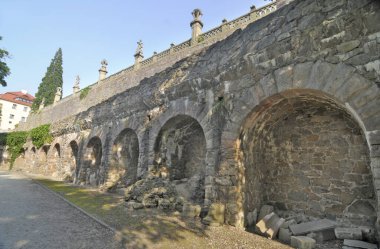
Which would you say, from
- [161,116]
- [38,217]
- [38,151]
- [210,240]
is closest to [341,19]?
[210,240]

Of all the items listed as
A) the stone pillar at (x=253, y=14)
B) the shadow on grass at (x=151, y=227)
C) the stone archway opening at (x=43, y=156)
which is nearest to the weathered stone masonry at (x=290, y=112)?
the shadow on grass at (x=151, y=227)

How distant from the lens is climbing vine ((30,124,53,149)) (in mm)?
18939

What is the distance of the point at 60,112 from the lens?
93.8 feet

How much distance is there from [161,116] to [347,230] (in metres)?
5.86

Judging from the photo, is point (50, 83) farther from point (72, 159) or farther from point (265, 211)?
point (265, 211)

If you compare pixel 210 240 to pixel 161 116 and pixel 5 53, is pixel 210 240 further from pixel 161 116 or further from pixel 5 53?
pixel 5 53

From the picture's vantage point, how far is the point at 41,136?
1980 cm

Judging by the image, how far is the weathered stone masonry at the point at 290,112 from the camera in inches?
153

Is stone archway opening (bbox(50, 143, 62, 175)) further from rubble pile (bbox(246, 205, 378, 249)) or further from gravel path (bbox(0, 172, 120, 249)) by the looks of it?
rubble pile (bbox(246, 205, 378, 249))

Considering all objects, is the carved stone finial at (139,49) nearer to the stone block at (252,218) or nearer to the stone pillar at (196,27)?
the stone pillar at (196,27)

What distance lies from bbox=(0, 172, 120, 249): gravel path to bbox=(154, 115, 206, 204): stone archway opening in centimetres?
314

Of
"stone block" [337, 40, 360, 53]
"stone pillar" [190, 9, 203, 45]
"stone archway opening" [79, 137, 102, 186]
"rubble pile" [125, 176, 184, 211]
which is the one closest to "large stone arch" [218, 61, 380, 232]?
"stone block" [337, 40, 360, 53]

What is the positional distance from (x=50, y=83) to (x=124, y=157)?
106 feet

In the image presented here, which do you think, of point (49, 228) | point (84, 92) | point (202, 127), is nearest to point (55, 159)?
point (84, 92)
